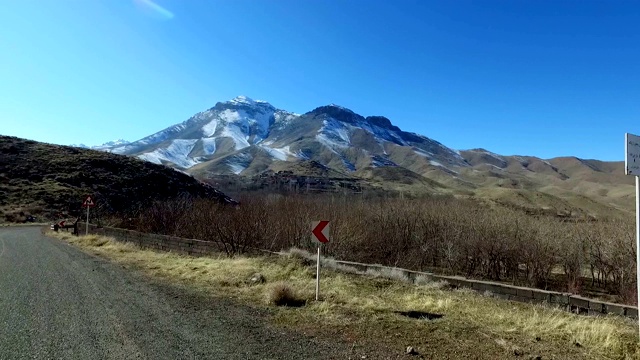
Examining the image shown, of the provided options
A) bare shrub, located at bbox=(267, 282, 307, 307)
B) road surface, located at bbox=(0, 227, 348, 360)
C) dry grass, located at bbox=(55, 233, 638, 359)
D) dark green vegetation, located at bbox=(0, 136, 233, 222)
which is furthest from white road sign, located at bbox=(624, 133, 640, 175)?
dark green vegetation, located at bbox=(0, 136, 233, 222)

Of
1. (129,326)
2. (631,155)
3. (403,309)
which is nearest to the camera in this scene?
(631,155)

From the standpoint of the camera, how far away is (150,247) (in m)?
19.9

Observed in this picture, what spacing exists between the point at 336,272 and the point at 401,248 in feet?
39.4

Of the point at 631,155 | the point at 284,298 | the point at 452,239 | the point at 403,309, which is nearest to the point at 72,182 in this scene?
the point at 452,239

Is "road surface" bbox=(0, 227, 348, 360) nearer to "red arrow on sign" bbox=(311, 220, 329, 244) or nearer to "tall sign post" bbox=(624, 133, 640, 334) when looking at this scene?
"red arrow on sign" bbox=(311, 220, 329, 244)

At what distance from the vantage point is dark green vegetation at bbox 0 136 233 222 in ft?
171

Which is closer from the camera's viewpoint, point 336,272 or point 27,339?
point 27,339

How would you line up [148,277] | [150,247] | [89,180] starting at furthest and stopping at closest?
[89,180]
[150,247]
[148,277]

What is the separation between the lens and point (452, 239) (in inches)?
886

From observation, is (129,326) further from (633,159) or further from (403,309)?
(633,159)

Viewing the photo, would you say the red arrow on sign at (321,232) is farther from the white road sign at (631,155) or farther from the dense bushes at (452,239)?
the dense bushes at (452,239)

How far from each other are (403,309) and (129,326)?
16.0 feet

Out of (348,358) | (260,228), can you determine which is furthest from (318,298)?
(260,228)

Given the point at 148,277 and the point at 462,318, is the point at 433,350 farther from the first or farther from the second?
the point at 148,277
